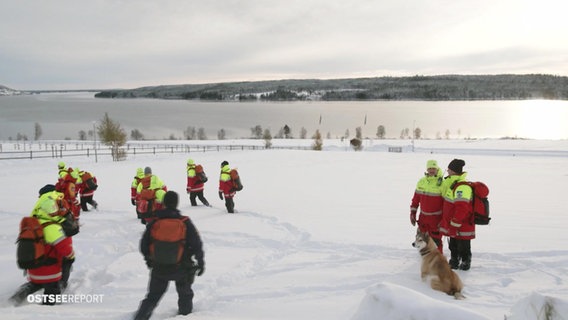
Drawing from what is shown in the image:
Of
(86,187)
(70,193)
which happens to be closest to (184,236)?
(70,193)

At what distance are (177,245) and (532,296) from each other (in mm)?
3507

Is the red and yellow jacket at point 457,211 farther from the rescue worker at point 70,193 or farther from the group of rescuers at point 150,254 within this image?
the rescue worker at point 70,193

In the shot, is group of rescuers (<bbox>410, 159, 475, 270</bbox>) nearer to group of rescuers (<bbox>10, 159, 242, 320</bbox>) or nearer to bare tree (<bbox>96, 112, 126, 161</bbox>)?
group of rescuers (<bbox>10, 159, 242, 320</bbox>)

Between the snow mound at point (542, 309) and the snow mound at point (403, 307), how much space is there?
354 mm

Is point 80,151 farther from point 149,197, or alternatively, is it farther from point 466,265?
point 466,265

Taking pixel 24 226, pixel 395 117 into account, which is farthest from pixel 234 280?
pixel 395 117

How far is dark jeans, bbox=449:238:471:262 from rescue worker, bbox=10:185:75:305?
233 inches

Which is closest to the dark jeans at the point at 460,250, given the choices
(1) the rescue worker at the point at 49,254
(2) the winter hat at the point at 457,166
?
(2) the winter hat at the point at 457,166

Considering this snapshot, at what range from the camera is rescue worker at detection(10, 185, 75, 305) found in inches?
204

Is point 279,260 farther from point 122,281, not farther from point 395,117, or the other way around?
point 395,117

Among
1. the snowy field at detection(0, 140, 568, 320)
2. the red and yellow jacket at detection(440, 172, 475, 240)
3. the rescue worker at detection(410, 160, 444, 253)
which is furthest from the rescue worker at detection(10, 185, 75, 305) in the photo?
the red and yellow jacket at detection(440, 172, 475, 240)

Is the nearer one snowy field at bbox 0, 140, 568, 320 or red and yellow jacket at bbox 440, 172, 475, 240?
snowy field at bbox 0, 140, 568, 320

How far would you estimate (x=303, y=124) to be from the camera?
15262cm

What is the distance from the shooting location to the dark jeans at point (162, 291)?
4.59 metres
